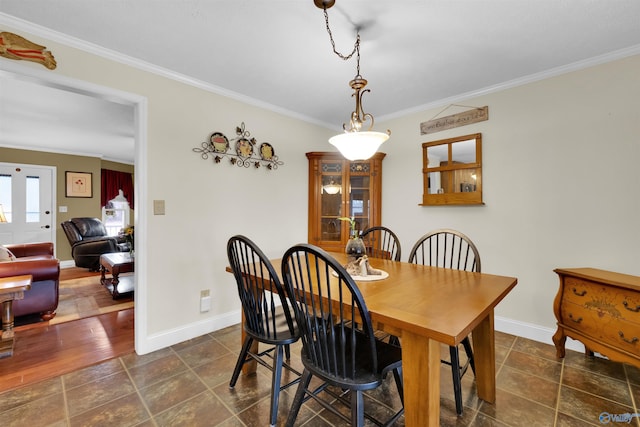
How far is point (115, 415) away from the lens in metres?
1.57

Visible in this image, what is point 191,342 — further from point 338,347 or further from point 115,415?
point 338,347

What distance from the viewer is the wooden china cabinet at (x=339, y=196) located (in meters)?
3.45

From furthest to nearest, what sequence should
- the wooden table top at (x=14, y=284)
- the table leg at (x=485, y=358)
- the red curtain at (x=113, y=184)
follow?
the red curtain at (x=113, y=184), the wooden table top at (x=14, y=284), the table leg at (x=485, y=358)

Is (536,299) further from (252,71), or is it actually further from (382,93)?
(252,71)

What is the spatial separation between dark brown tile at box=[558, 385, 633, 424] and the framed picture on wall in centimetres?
781

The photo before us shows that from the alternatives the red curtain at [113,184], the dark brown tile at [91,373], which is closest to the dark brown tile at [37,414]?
the dark brown tile at [91,373]

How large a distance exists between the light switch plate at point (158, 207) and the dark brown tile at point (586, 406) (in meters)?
2.98

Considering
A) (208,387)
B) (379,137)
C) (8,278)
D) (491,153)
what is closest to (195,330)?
(208,387)

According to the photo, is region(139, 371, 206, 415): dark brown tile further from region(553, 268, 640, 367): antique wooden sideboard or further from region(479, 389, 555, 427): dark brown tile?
region(553, 268, 640, 367): antique wooden sideboard

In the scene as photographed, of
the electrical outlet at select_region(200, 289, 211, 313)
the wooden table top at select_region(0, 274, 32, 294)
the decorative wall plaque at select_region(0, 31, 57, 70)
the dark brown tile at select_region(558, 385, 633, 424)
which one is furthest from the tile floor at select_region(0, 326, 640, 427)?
the decorative wall plaque at select_region(0, 31, 57, 70)

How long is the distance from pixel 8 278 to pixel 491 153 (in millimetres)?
4585

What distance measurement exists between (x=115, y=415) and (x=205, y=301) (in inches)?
43.4

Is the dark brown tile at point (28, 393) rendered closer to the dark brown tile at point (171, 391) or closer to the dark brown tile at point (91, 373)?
the dark brown tile at point (91, 373)

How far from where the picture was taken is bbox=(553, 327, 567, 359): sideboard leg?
2143 millimetres
